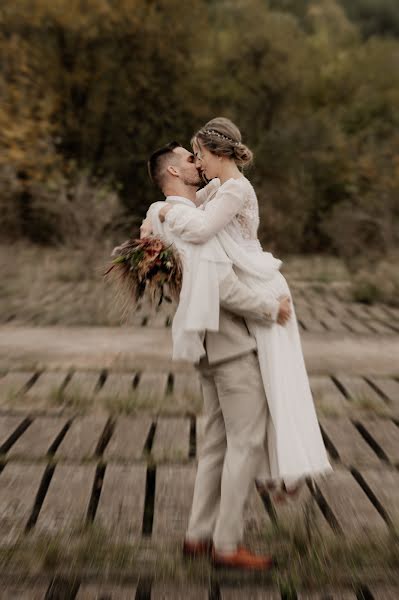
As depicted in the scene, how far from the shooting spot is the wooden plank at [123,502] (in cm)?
308

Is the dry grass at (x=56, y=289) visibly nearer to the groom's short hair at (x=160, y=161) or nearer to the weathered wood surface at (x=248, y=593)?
the groom's short hair at (x=160, y=161)

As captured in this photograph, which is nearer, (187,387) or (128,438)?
(128,438)

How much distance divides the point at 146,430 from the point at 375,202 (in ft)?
32.1

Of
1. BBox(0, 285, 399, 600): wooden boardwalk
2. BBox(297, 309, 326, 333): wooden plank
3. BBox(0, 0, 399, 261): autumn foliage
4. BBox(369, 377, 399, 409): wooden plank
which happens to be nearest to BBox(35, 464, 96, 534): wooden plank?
BBox(0, 285, 399, 600): wooden boardwalk

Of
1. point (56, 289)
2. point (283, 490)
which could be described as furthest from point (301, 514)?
point (56, 289)

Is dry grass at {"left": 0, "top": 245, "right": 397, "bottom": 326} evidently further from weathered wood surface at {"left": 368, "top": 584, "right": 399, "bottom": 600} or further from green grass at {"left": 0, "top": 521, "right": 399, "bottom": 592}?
weathered wood surface at {"left": 368, "top": 584, "right": 399, "bottom": 600}

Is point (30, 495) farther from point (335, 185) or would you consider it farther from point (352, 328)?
point (335, 185)

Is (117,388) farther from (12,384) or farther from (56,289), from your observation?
(56,289)

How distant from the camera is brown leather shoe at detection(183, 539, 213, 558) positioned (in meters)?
2.84

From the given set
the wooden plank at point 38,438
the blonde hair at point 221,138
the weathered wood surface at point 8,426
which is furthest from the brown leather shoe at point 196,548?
the weathered wood surface at point 8,426

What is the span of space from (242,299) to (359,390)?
2.75m

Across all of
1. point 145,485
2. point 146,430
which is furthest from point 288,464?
point 146,430

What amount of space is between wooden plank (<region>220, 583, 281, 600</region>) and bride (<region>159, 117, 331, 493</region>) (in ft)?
1.19

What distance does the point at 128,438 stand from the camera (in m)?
4.10
